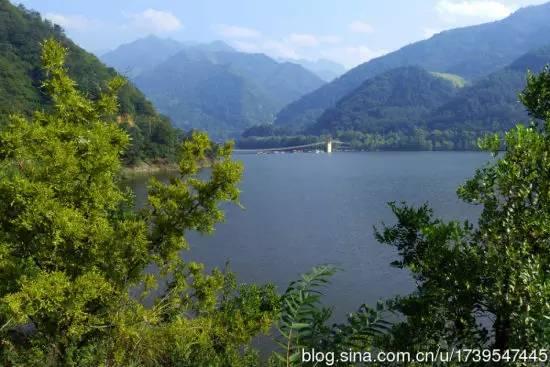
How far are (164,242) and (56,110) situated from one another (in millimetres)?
4478

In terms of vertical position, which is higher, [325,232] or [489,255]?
[489,255]

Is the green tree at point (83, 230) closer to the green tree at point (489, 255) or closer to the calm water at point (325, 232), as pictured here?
the green tree at point (489, 255)

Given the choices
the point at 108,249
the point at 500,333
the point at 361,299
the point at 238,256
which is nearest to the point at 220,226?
the point at 238,256

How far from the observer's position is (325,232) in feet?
199

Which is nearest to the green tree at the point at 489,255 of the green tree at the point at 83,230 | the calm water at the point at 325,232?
the calm water at the point at 325,232

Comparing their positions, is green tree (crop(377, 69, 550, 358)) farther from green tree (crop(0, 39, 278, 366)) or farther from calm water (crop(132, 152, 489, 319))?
green tree (crop(0, 39, 278, 366))

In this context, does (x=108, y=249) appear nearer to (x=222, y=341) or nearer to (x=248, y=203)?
(x=222, y=341)

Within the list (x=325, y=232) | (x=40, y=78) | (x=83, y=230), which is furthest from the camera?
(x=40, y=78)

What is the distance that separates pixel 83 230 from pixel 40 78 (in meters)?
137

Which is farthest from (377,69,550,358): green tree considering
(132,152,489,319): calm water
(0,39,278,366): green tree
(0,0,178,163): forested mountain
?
(0,0,178,163): forested mountain

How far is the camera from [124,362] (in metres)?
14.3

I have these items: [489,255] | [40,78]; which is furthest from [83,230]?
[40,78]

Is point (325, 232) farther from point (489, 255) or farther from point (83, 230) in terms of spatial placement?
point (489, 255)

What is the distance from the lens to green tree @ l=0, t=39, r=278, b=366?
→ 11.0 metres
